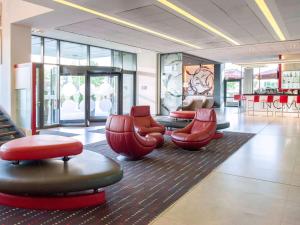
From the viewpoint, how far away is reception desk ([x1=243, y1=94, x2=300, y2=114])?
13.6 meters

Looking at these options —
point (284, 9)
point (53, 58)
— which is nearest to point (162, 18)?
point (284, 9)

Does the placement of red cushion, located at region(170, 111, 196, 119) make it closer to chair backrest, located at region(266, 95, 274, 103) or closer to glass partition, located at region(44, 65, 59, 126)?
glass partition, located at region(44, 65, 59, 126)

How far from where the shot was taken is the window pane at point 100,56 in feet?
39.5

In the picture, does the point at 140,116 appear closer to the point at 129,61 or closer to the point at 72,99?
the point at 72,99

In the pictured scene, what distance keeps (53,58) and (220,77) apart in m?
12.4

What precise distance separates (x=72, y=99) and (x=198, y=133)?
21.1ft

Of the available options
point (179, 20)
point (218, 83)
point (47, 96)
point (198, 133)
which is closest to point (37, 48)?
point (47, 96)

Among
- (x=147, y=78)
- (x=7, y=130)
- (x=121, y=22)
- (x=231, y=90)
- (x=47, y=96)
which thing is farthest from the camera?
(x=231, y=90)

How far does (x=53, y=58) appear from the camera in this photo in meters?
10.3

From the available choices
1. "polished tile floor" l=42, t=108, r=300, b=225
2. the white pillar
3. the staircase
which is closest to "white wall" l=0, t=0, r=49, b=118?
the white pillar

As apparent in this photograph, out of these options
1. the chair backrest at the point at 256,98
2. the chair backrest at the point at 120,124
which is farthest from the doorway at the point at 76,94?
the chair backrest at the point at 256,98

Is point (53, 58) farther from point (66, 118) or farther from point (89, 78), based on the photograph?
point (66, 118)

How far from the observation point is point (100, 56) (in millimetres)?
12477

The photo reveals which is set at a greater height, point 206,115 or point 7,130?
point 206,115
